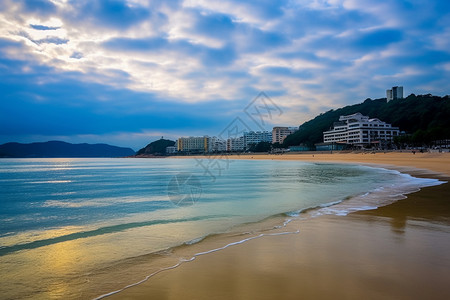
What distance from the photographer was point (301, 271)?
12.9 ft

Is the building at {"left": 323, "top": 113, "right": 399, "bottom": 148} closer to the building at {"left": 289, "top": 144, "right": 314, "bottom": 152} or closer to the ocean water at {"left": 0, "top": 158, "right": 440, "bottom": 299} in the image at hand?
the building at {"left": 289, "top": 144, "right": 314, "bottom": 152}

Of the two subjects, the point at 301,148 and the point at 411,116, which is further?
the point at 301,148

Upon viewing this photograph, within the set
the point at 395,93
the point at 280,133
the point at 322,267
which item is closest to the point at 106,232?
the point at 322,267

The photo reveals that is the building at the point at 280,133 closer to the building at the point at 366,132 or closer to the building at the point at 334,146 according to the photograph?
the building at the point at 334,146

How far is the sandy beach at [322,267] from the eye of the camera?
10.9ft

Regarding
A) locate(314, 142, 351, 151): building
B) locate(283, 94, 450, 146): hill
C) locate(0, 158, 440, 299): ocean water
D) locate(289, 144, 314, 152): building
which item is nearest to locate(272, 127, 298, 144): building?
locate(283, 94, 450, 146): hill

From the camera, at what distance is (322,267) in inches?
160

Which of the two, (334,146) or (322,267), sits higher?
(334,146)

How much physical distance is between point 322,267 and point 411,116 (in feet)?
398

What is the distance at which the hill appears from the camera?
70.2 m

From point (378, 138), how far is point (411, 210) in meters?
99.4

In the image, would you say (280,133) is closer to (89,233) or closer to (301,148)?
(301,148)

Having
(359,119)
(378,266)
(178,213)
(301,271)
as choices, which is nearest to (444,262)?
(378,266)

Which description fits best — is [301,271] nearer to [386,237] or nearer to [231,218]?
[386,237]
